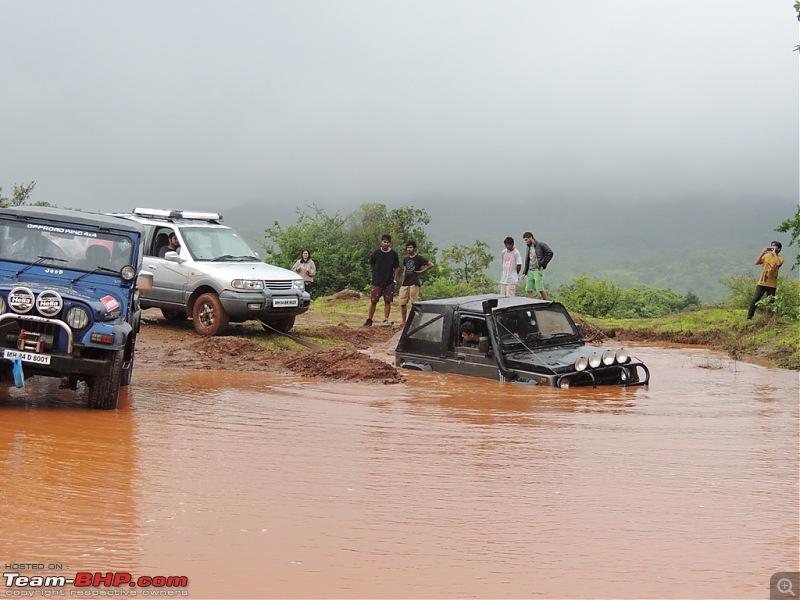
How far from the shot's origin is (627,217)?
196375 mm

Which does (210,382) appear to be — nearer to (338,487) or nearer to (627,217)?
(338,487)

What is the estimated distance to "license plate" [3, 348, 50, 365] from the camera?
26.7ft

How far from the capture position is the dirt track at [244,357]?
40.3 feet

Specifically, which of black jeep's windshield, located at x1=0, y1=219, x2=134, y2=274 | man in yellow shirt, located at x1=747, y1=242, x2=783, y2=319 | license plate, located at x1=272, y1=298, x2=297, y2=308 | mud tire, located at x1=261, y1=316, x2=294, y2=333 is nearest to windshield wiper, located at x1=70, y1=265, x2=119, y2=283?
black jeep's windshield, located at x1=0, y1=219, x2=134, y2=274

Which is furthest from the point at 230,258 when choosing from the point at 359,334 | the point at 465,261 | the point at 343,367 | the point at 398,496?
the point at 465,261

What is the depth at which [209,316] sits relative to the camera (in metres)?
15.2

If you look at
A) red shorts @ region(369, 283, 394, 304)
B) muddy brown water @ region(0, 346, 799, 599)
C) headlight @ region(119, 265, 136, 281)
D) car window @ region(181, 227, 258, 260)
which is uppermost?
car window @ region(181, 227, 258, 260)

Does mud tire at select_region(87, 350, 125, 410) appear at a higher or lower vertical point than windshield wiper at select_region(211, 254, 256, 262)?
lower

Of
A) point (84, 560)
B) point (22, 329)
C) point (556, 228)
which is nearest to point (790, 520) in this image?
point (84, 560)

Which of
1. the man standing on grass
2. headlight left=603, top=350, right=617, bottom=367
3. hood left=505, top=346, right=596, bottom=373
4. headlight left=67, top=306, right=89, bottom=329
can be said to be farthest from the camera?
the man standing on grass

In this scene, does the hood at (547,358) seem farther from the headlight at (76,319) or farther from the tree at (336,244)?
the tree at (336,244)

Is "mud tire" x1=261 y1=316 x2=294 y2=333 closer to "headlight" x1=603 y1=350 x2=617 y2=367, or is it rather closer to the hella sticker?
"headlight" x1=603 y1=350 x2=617 y2=367

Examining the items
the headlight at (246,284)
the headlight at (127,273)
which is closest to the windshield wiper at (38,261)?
the headlight at (127,273)

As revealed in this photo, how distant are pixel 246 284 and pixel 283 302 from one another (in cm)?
66
